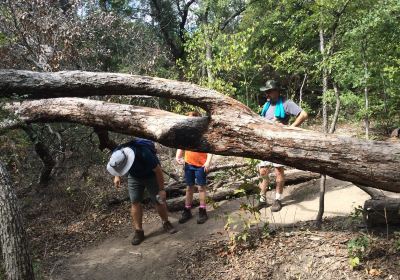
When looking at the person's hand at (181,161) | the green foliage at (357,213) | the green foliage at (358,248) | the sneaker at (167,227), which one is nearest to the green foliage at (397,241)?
the green foliage at (358,248)

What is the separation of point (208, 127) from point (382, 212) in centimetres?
245

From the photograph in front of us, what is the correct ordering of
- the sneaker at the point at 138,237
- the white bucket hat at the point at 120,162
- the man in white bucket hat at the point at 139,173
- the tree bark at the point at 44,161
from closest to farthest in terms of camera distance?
the white bucket hat at the point at 120,162, the man in white bucket hat at the point at 139,173, the sneaker at the point at 138,237, the tree bark at the point at 44,161

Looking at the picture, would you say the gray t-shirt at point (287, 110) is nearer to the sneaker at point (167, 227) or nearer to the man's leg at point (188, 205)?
the man's leg at point (188, 205)

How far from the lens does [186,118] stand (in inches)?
164

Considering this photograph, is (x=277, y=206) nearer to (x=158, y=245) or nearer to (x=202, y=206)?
(x=202, y=206)

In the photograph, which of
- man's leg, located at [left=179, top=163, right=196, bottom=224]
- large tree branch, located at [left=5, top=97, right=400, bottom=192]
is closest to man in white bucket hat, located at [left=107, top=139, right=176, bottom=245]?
man's leg, located at [left=179, top=163, right=196, bottom=224]

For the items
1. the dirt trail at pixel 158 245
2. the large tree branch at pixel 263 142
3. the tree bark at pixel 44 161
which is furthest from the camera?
the tree bark at pixel 44 161

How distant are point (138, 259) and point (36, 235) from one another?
2.71 m

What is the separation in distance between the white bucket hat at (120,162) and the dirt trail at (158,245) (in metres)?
1.39

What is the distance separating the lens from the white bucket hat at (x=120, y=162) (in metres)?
5.98

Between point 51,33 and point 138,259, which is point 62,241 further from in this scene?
point 51,33

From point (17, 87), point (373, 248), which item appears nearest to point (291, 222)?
point (373, 248)

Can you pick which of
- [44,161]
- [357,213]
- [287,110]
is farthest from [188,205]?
[44,161]

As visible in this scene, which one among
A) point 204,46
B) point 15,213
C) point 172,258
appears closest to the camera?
point 15,213
